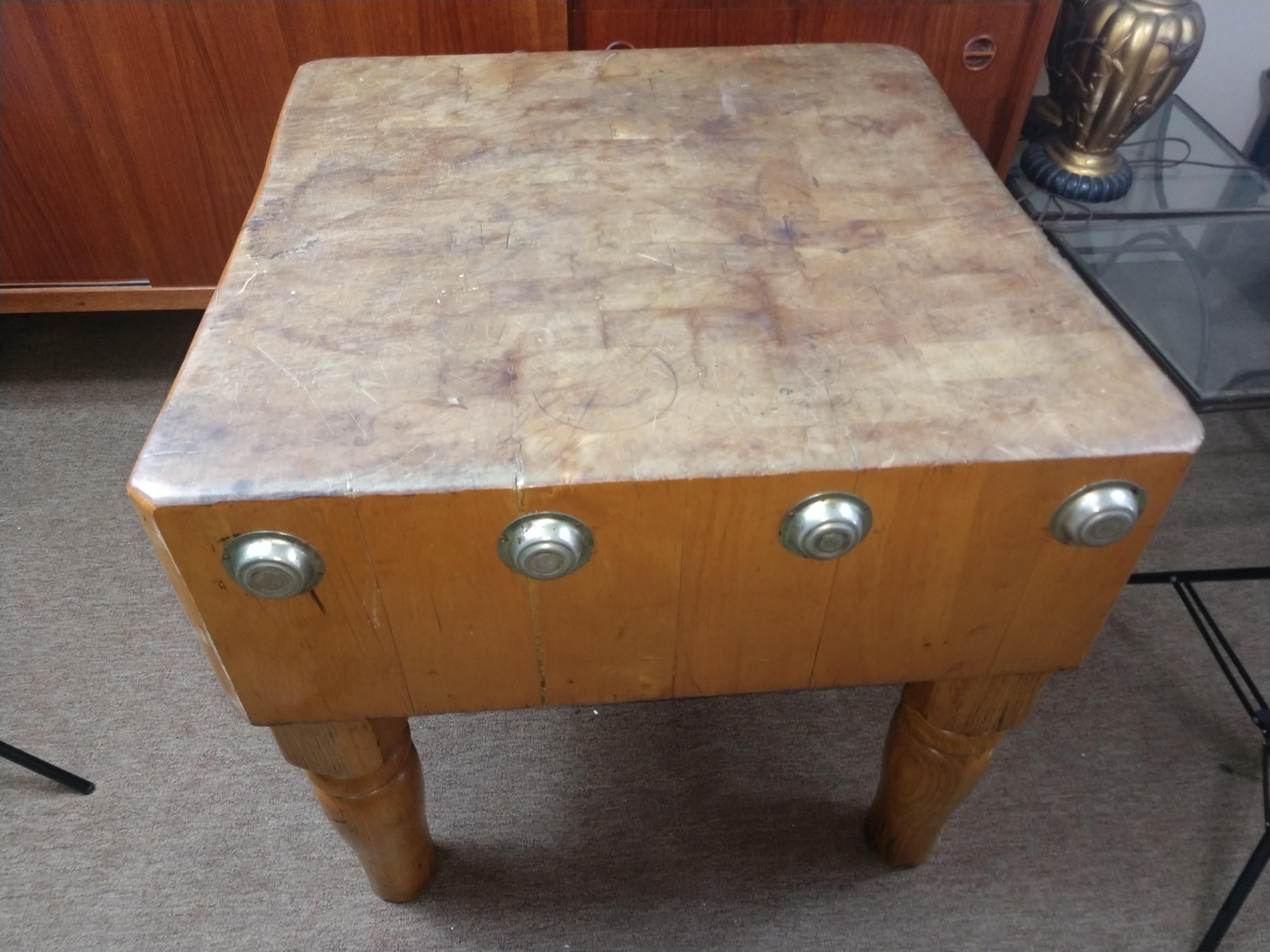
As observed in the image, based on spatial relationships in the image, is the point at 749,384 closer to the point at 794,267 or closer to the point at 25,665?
the point at 794,267

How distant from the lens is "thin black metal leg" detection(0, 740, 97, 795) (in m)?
1.06

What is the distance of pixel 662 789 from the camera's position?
115cm

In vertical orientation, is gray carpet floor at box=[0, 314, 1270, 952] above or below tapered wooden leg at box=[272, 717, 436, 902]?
below

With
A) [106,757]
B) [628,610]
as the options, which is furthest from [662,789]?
[106,757]

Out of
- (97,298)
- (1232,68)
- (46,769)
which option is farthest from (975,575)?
(1232,68)

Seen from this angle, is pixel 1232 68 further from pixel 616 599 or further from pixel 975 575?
pixel 616 599

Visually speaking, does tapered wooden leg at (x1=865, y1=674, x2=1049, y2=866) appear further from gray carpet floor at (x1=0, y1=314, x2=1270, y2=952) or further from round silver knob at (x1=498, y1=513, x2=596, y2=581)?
round silver knob at (x1=498, y1=513, x2=596, y2=581)

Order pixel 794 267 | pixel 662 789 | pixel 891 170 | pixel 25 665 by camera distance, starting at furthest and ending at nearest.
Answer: pixel 25 665 → pixel 662 789 → pixel 891 170 → pixel 794 267

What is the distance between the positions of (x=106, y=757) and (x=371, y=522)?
31.8 inches

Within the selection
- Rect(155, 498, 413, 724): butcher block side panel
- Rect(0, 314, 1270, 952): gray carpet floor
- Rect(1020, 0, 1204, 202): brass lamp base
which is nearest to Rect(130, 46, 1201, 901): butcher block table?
Rect(155, 498, 413, 724): butcher block side panel

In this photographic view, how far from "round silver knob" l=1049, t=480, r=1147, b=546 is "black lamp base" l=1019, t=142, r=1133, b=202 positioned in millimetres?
798

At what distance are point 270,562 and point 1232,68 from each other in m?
1.87

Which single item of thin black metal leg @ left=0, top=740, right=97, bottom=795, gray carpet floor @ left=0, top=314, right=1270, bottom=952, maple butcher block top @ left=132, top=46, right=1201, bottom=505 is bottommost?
gray carpet floor @ left=0, top=314, right=1270, bottom=952

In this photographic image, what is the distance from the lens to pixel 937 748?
2.82 ft
